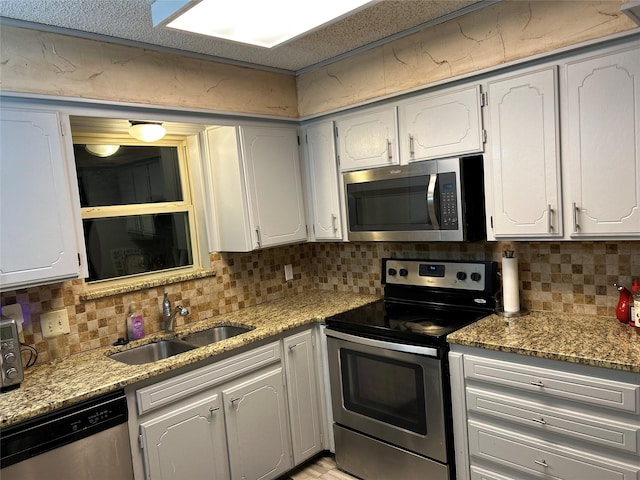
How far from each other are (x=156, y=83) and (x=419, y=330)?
1.86m

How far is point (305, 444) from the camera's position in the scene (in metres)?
2.74

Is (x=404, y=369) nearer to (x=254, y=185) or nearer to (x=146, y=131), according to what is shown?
(x=254, y=185)

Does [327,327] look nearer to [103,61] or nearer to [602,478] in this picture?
[602,478]

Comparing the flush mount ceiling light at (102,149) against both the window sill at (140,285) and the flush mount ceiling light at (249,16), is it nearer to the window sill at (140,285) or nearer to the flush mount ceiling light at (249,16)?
the window sill at (140,285)

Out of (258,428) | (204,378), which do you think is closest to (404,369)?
(258,428)

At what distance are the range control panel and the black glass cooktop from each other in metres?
0.14

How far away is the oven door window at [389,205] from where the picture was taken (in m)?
2.49

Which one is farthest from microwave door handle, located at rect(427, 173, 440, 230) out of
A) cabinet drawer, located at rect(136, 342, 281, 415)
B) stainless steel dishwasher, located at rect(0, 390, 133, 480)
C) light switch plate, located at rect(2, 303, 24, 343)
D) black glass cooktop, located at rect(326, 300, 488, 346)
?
light switch plate, located at rect(2, 303, 24, 343)

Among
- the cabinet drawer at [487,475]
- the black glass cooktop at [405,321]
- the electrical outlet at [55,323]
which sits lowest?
the cabinet drawer at [487,475]

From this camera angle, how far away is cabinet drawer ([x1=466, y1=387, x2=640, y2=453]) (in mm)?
1745

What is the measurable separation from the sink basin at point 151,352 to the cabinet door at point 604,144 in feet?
6.79

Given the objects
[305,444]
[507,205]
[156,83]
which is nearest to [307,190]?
[156,83]

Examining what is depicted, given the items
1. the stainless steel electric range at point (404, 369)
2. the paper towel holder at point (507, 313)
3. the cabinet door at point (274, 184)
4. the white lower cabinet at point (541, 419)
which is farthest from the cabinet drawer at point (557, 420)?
the cabinet door at point (274, 184)

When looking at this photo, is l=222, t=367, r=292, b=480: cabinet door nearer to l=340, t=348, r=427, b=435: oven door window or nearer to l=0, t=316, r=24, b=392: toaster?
l=340, t=348, r=427, b=435: oven door window
